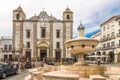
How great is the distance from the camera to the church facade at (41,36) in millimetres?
52219

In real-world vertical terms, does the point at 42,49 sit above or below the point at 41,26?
below

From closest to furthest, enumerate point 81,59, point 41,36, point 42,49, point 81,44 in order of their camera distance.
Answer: point 81,44 < point 81,59 < point 42,49 < point 41,36

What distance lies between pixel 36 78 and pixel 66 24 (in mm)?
43072

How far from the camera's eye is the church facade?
171 ft

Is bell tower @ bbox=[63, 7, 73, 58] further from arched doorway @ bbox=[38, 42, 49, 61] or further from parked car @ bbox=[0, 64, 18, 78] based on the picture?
parked car @ bbox=[0, 64, 18, 78]

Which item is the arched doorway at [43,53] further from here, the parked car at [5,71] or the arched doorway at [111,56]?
the parked car at [5,71]

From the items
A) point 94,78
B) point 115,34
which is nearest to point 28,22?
point 115,34

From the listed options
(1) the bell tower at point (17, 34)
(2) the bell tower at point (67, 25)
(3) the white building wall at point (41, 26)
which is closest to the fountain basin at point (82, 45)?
(2) the bell tower at point (67, 25)

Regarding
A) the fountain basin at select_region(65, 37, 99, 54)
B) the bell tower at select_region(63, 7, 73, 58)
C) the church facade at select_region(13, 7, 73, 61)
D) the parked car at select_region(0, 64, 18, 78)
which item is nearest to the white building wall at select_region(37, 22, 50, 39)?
the church facade at select_region(13, 7, 73, 61)

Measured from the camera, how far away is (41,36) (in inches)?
2090

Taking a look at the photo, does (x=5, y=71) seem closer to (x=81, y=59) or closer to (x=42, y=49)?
(x=81, y=59)

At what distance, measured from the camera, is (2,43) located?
191ft

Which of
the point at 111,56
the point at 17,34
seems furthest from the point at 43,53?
the point at 111,56

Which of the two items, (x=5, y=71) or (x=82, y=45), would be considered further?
(x=5, y=71)
